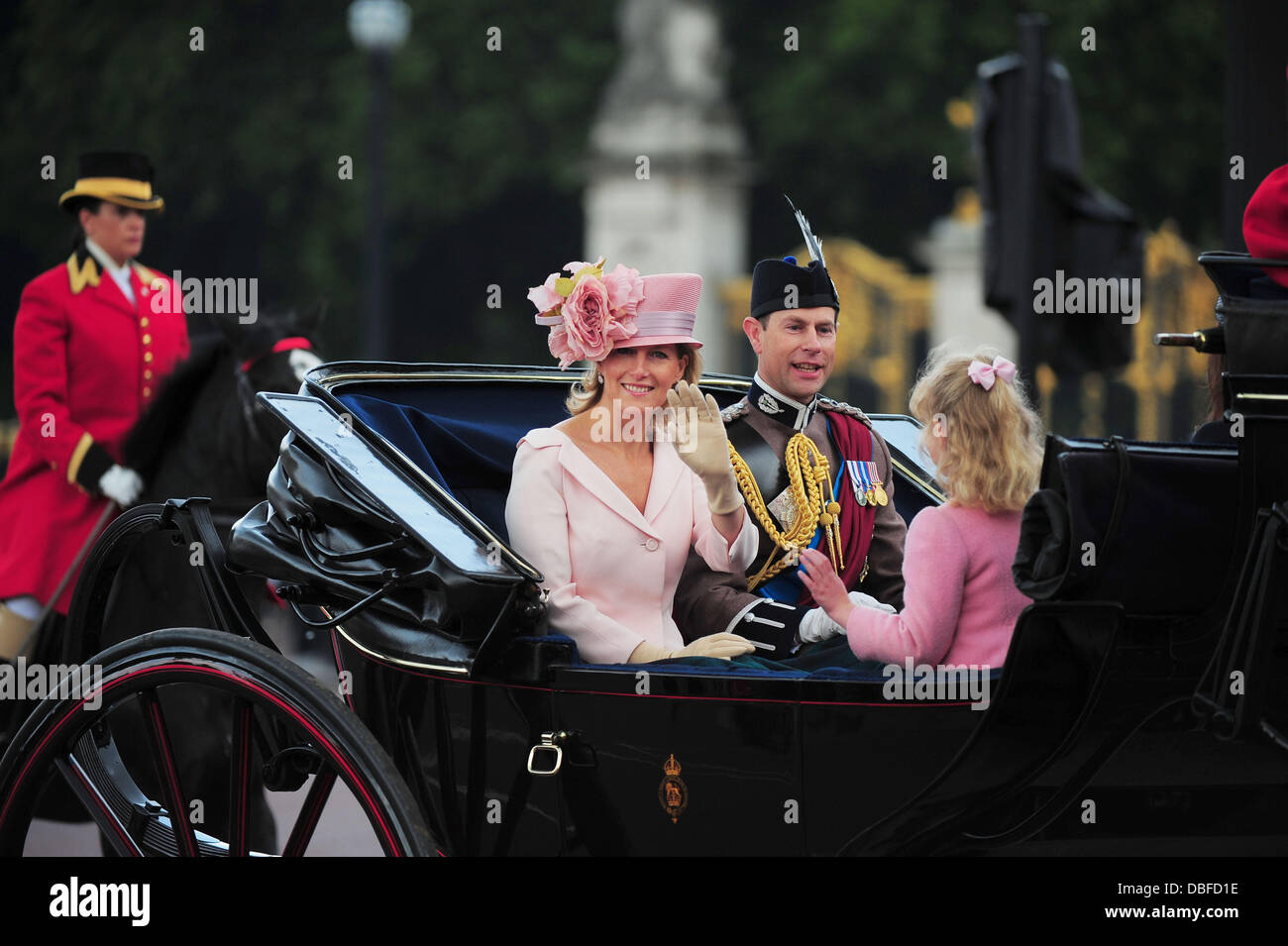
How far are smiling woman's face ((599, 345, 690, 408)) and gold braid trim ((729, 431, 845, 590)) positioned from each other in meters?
0.31

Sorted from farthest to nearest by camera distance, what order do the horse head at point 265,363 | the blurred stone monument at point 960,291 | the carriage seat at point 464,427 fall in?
the blurred stone monument at point 960,291 < the horse head at point 265,363 < the carriage seat at point 464,427

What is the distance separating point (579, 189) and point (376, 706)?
16.7 meters

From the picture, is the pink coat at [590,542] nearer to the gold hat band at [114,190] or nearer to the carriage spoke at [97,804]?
the carriage spoke at [97,804]

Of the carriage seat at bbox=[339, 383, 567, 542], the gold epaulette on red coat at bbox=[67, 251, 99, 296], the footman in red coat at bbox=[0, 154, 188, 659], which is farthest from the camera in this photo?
the gold epaulette on red coat at bbox=[67, 251, 99, 296]

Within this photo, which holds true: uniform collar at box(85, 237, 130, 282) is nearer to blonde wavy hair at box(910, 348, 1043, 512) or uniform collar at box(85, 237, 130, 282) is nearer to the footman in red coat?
the footman in red coat

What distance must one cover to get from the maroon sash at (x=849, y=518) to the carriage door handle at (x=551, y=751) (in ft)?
3.00

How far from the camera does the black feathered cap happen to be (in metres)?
3.73

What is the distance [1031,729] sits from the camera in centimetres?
271

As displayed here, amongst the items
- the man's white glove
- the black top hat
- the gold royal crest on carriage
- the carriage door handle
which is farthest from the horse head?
the gold royal crest on carriage

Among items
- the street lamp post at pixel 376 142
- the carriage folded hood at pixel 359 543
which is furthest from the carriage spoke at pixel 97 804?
the street lamp post at pixel 376 142

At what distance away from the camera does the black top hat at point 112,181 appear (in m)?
5.40
